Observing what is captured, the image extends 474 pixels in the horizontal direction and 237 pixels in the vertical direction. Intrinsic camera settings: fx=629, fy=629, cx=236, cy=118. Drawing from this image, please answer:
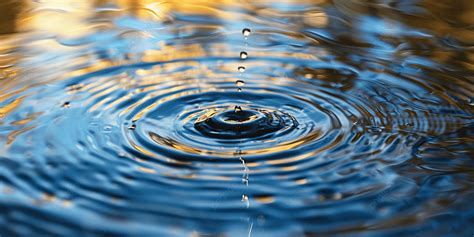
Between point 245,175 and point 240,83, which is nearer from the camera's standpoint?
point 245,175

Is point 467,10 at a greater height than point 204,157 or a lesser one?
greater

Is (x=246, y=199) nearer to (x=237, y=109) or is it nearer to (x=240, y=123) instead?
(x=240, y=123)

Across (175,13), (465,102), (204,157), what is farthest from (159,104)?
(175,13)

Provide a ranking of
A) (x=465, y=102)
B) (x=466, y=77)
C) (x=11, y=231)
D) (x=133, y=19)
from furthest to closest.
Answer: (x=133, y=19) → (x=466, y=77) → (x=465, y=102) → (x=11, y=231)

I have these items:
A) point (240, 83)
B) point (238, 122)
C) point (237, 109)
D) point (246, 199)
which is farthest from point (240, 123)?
point (246, 199)

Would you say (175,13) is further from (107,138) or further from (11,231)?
(11,231)

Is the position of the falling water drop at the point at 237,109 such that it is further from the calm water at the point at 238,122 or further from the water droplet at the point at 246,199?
the water droplet at the point at 246,199

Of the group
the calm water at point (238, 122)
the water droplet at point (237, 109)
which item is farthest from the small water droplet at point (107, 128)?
the water droplet at point (237, 109)

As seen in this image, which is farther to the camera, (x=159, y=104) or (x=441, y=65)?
(x=441, y=65)
